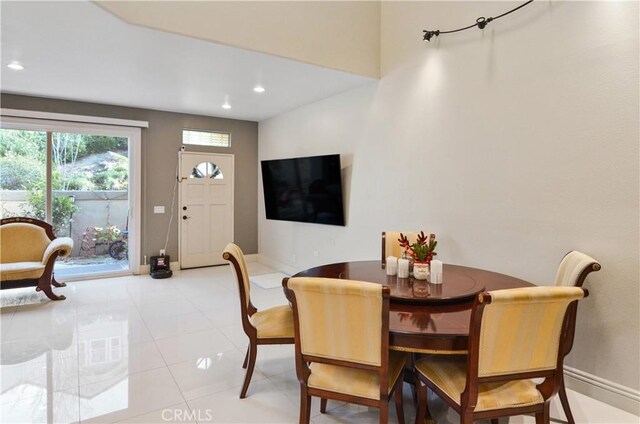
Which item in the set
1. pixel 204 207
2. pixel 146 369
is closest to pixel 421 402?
pixel 146 369

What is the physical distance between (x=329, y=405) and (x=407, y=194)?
2.30 meters

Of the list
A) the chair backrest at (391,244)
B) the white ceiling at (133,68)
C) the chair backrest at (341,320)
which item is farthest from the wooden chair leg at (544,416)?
the white ceiling at (133,68)

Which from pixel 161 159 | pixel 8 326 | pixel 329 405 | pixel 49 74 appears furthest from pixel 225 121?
pixel 329 405

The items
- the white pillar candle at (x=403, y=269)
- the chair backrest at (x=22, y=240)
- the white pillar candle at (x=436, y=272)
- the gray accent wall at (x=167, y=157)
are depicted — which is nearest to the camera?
the white pillar candle at (x=436, y=272)

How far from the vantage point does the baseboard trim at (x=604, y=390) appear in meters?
2.22

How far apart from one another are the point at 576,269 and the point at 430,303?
0.95 m

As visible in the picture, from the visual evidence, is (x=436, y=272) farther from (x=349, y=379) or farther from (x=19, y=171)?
(x=19, y=171)

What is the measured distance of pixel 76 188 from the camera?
5.34m

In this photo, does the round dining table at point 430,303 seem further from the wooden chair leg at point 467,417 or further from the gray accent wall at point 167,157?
the gray accent wall at point 167,157

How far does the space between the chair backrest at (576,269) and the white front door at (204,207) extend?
544cm

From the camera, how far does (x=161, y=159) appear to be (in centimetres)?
591

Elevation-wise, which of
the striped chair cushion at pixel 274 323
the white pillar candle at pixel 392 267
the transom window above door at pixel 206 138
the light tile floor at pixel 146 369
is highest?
the transom window above door at pixel 206 138

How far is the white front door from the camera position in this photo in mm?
6152

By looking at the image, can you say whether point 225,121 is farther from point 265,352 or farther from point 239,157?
point 265,352
